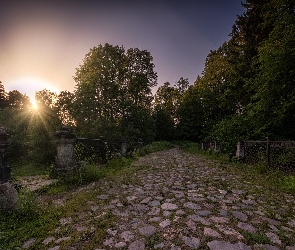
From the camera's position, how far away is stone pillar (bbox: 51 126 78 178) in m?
6.89

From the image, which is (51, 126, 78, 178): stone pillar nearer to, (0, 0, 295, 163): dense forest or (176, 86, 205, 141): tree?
(0, 0, 295, 163): dense forest

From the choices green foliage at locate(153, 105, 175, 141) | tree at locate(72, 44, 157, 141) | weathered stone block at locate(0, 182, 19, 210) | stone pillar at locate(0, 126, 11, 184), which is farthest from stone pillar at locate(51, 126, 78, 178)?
green foliage at locate(153, 105, 175, 141)

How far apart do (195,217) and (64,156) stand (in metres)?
5.23

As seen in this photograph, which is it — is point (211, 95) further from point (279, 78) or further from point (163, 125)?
point (279, 78)

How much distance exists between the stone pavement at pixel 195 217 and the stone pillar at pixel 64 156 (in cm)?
204

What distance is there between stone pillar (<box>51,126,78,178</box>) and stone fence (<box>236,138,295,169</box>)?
8.68 meters

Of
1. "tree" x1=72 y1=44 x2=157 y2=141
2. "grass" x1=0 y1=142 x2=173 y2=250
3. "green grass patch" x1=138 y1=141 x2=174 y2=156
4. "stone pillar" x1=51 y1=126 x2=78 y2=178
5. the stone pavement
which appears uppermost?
"tree" x1=72 y1=44 x2=157 y2=141

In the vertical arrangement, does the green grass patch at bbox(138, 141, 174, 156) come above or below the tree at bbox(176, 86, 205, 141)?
below

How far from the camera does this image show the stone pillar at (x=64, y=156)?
6895 millimetres

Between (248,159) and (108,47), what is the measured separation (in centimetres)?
1860

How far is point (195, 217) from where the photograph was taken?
3.51m

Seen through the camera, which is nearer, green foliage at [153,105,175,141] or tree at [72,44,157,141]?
tree at [72,44,157,141]

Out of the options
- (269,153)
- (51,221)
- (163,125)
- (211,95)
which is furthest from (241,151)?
(163,125)

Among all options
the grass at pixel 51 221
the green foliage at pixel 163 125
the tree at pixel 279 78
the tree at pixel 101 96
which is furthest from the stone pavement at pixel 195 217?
the green foliage at pixel 163 125
